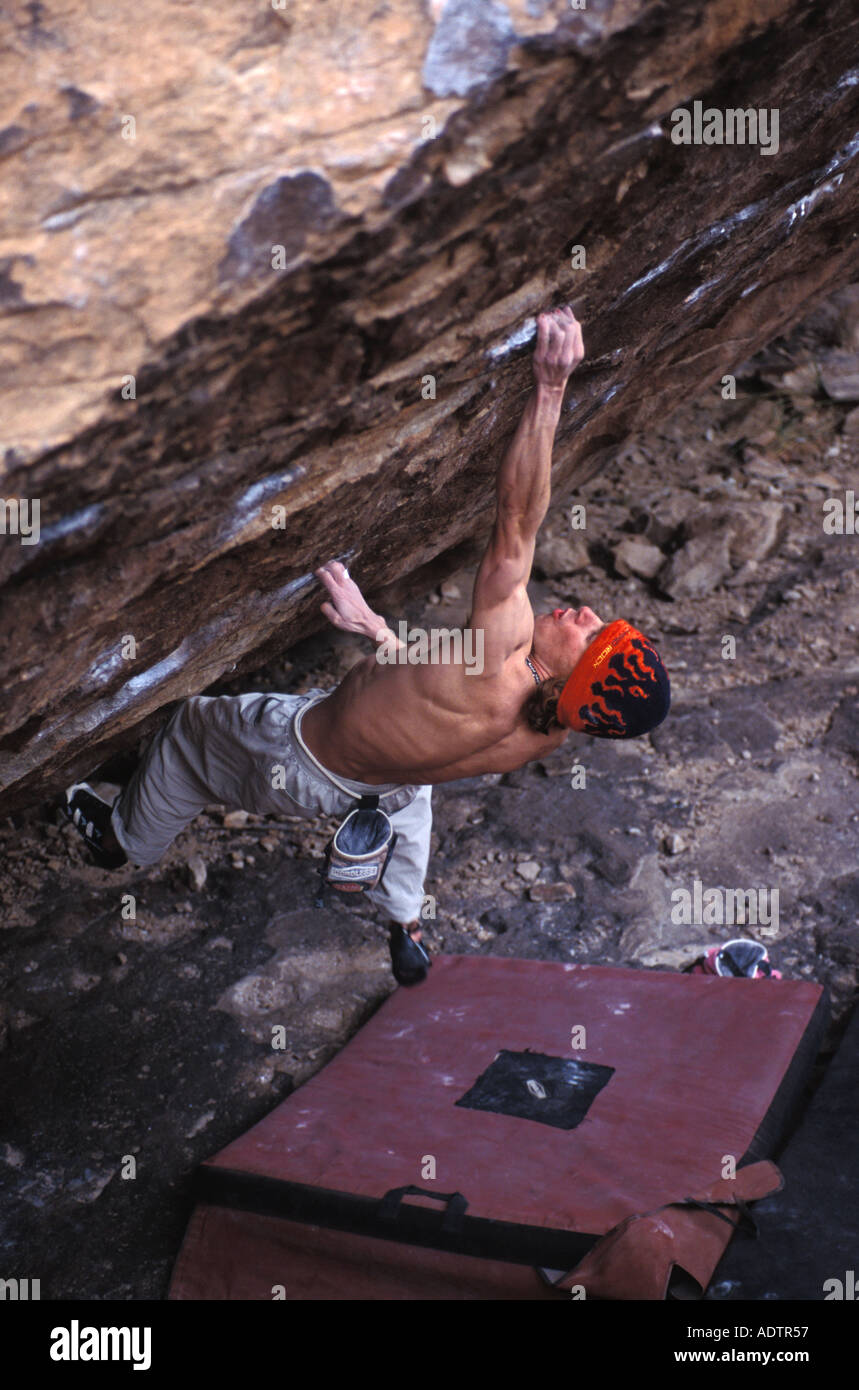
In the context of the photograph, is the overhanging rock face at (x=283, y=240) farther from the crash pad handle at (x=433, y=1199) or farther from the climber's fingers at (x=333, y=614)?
the crash pad handle at (x=433, y=1199)

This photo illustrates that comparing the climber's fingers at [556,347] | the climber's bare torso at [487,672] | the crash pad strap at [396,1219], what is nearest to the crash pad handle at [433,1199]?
the crash pad strap at [396,1219]

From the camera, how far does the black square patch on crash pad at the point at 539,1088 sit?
10.3 ft

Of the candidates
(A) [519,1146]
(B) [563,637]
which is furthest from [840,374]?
(A) [519,1146]

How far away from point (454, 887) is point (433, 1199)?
6.01ft

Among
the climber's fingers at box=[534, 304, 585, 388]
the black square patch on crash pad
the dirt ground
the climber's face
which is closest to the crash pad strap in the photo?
the dirt ground

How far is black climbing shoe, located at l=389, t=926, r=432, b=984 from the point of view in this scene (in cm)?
391

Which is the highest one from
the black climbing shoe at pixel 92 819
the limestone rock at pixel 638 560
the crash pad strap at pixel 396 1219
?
the limestone rock at pixel 638 560

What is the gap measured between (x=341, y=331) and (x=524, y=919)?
2.71 metres

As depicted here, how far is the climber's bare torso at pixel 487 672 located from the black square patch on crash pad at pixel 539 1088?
34.6 inches

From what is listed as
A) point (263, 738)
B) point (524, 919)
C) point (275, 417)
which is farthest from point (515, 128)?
point (524, 919)

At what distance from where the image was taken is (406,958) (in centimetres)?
392

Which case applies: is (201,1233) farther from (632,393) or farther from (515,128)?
(632,393)

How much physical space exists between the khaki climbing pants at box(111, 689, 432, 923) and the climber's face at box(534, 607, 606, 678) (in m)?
0.74

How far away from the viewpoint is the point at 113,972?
3.97 m
